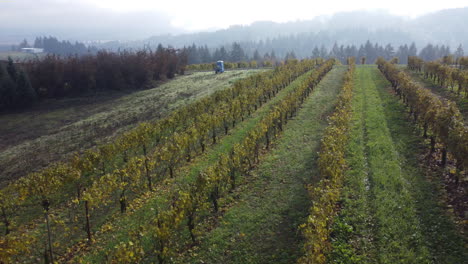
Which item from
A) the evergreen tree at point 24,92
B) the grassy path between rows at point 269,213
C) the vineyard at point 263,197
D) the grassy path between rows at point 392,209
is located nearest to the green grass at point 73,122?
the vineyard at point 263,197

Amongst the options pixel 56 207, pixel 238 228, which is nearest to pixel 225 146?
pixel 238 228

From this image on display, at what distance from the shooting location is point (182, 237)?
10898mm

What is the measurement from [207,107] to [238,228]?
18472 mm

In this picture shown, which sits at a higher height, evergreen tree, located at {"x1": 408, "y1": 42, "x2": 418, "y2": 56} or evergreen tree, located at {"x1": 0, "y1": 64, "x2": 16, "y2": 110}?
evergreen tree, located at {"x1": 408, "y1": 42, "x2": 418, "y2": 56}

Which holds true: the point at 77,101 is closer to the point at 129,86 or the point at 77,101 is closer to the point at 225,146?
the point at 129,86

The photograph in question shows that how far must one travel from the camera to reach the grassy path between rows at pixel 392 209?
898 centimetres

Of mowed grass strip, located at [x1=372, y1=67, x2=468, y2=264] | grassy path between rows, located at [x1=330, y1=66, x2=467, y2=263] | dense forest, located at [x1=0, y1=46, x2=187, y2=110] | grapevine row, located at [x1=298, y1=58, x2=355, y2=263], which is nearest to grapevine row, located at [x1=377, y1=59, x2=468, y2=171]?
mowed grass strip, located at [x1=372, y1=67, x2=468, y2=264]

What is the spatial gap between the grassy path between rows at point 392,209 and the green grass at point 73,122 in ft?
68.4

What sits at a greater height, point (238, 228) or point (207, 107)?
point (207, 107)

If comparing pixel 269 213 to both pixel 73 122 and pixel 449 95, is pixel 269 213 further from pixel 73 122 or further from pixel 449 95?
pixel 73 122

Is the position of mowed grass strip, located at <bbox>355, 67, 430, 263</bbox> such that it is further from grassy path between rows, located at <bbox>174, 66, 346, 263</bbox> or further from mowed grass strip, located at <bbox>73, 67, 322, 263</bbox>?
mowed grass strip, located at <bbox>73, 67, 322, 263</bbox>

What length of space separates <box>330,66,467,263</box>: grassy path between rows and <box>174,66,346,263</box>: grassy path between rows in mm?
1791

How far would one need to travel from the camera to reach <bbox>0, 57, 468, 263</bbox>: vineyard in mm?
9453

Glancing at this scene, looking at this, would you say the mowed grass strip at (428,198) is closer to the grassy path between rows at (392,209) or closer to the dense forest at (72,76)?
the grassy path between rows at (392,209)
